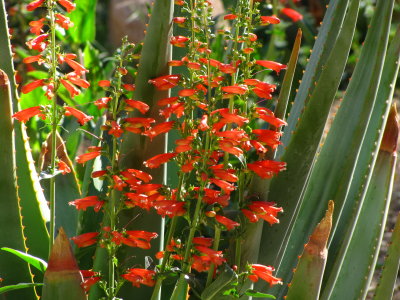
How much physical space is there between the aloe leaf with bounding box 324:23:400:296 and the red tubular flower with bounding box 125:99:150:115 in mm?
482

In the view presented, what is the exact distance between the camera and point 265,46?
3.68 m

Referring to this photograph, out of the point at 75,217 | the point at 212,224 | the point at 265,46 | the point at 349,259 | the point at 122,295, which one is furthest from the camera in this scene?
the point at 265,46

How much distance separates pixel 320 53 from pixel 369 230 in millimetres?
395

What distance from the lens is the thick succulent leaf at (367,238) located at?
5.31ft

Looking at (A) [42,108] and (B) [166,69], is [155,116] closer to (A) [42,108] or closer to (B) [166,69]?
(B) [166,69]

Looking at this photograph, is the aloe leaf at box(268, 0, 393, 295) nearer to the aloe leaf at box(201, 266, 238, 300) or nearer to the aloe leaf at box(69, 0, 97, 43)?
the aloe leaf at box(201, 266, 238, 300)

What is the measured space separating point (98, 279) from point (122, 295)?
24 centimetres

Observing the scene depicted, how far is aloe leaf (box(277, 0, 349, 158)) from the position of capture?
1.54 m

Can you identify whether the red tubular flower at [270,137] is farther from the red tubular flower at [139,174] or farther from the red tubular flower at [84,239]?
the red tubular flower at [84,239]

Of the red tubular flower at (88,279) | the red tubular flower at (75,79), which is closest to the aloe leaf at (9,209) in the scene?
the red tubular flower at (75,79)

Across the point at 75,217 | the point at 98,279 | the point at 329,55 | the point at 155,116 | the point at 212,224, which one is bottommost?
the point at 75,217

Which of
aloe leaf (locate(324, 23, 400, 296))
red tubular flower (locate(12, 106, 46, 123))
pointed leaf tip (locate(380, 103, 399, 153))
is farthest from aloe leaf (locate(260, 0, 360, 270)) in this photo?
red tubular flower (locate(12, 106, 46, 123))

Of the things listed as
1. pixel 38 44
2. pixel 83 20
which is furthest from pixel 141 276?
pixel 83 20

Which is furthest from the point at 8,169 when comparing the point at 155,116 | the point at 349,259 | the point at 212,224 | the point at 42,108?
the point at 349,259
